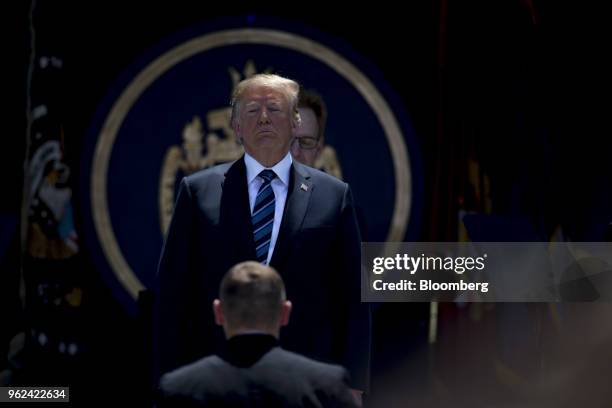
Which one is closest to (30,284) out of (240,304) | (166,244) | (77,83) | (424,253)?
(77,83)

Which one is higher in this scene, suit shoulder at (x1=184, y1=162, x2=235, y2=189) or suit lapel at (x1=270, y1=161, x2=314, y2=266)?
suit shoulder at (x1=184, y1=162, x2=235, y2=189)

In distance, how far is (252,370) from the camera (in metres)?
2.73

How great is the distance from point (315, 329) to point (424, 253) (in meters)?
2.27

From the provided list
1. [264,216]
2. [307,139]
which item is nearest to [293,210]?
[264,216]

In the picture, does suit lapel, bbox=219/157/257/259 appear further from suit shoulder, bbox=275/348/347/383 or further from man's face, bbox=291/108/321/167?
man's face, bbox=291/108/321/167

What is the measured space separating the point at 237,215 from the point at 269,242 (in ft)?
0.42

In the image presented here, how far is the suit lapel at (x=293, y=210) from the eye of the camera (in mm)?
3379

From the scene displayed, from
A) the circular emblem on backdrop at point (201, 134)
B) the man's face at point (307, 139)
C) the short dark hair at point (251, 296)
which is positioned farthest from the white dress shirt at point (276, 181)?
the circular emblem on backdrop at point (201, 134)

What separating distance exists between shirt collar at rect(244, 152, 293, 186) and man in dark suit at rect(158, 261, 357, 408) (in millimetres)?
740

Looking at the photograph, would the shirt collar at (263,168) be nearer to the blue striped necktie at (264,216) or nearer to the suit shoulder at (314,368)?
the blue striped necktie at (264,216)

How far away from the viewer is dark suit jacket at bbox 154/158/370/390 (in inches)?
133

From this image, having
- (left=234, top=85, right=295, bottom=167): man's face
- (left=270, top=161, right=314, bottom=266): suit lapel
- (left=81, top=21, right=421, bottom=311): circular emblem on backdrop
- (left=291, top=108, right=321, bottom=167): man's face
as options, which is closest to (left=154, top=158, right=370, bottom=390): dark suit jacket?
(left=270, top=161, right=314, bottom=266): suit lapel

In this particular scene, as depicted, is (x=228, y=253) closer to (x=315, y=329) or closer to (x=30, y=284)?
(x=315, y=329)

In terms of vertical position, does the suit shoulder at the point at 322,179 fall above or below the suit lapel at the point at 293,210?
above
